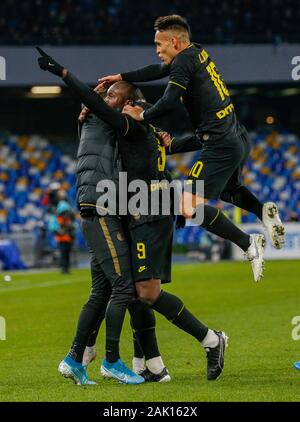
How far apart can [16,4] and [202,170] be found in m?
27.9

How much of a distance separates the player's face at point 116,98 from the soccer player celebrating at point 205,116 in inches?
5.4

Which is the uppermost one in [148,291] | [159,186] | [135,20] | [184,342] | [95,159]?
[135,20]

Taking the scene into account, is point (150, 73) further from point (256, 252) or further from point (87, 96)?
point (256, 252)

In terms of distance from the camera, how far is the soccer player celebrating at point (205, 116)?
26.0 feet

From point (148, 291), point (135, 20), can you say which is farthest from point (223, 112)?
point (135, 20)

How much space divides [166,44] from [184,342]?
4.18 metres

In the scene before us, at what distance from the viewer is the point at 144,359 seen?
8.59 m

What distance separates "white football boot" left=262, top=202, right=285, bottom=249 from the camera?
865cm

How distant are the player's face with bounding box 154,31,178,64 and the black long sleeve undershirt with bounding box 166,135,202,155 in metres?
0.85

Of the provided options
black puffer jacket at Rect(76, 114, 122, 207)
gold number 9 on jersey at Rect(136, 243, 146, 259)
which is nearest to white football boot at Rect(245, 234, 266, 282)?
gold number 9 on jersey at Rect(136, 243, 146, 259)

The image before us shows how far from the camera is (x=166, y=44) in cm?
801

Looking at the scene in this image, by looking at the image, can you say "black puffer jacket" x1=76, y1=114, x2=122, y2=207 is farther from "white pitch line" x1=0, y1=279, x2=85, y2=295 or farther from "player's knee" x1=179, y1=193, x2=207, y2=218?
"white pitch line" x1=0, y1=279, x2=85, y2=295

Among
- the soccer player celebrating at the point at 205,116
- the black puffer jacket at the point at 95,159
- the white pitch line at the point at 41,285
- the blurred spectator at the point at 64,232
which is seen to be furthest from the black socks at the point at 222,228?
the blurred spectator at the point at 64,232
